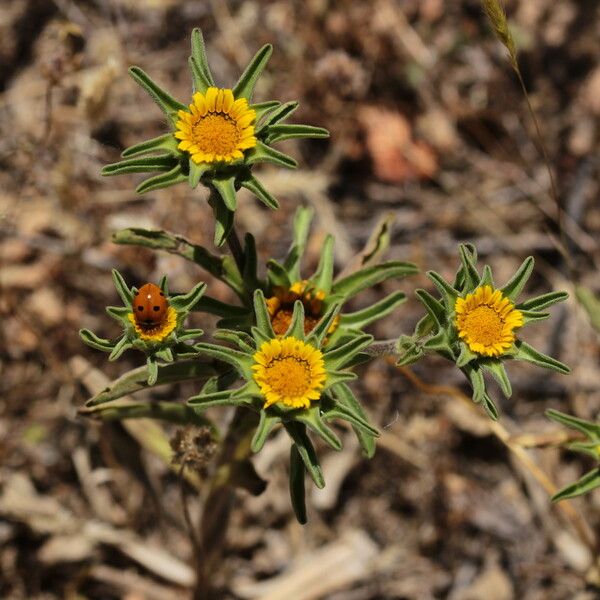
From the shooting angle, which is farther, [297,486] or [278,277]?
[278,277]

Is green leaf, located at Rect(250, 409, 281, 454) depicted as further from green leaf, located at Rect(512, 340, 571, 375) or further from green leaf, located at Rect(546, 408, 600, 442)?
green leaf, located at Rect(546, 408, 600, 442)

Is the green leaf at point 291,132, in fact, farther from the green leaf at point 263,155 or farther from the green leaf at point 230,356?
the green leaf at point 230,356

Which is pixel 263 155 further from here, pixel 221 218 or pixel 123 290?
pixel 123 290

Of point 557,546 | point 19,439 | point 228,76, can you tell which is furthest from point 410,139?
point 19,439

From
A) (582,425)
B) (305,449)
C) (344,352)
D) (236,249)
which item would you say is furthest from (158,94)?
(582,425)

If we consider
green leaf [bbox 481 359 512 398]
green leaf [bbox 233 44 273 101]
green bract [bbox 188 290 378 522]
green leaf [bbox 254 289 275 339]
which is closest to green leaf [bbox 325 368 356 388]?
green bract [bbox 188 290 378 522]

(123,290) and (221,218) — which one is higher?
(221,218)
